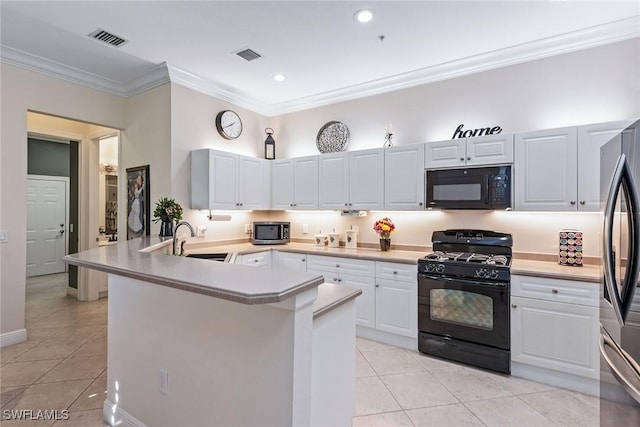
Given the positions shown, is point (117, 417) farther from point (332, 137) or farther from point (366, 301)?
point (332, 137)

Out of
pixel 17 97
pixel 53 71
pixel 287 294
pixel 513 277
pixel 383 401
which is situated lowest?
pixel 383 401

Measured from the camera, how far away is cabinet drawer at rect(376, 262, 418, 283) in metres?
3.28

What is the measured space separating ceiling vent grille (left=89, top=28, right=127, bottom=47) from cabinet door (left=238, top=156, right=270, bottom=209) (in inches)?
67.2

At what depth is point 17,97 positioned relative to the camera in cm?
340

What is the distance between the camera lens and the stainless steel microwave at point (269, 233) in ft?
14.8

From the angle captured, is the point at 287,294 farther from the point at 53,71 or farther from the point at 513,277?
the point at 53,71

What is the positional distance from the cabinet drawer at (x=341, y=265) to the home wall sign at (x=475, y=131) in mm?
1723

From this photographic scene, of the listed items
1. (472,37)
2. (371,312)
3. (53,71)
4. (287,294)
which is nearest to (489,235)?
(371,312)

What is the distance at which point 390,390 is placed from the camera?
2.58 m

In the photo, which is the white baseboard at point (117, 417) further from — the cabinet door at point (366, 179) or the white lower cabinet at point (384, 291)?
the cabinet door at point (366, 179)

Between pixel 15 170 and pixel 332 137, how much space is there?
11.9ft

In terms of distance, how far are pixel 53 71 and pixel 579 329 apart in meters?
5.71

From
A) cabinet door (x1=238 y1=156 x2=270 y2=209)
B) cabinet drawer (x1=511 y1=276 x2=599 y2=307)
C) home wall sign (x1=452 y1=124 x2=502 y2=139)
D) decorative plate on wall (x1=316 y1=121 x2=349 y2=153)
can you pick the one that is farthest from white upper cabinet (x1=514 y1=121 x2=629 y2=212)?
cabinet door (x1=238 y1=156 x2=270 y2=209)

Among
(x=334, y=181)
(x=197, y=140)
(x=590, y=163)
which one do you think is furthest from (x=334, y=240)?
(x=590, y=163)
